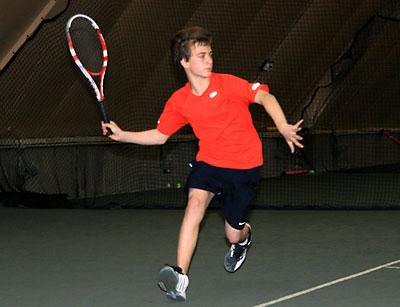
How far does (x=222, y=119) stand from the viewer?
19.8ft

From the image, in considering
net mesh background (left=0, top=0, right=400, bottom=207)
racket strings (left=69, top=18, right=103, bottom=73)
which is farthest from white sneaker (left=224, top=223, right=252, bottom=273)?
net mesh background (left=0, top=0, right=400, bottom=207)

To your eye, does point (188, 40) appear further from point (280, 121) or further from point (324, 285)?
point (324, 285)

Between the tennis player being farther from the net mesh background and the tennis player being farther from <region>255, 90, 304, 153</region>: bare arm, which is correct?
the net mesh background

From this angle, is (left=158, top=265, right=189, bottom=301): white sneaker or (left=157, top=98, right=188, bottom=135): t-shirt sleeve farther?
(left=157, top=98, right=188, bottom=135): t-shirt sleeve

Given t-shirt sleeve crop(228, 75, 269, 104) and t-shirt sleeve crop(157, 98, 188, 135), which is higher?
t-shirt sleeve crop(228, 75, 269, 104)

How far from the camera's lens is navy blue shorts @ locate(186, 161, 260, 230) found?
20.2 feet

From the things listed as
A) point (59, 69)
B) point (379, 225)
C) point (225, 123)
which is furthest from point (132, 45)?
point (225, 123)

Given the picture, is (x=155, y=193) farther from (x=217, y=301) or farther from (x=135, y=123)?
(x=217, y=301)

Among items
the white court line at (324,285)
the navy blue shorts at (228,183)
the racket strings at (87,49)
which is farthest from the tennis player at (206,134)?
the racket strings at (87,49)

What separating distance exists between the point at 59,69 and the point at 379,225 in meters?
4.49

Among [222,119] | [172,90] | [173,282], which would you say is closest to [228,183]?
[222,119]

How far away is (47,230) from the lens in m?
9.85

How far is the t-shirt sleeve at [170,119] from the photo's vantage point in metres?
6.16

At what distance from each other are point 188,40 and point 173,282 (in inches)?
54.1
